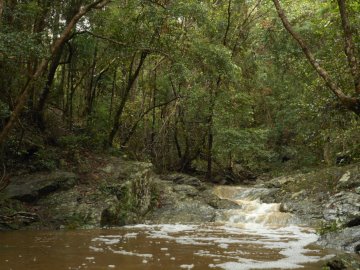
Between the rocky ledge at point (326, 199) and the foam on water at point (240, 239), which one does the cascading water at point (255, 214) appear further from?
the rocky ledge at point (326, 199)

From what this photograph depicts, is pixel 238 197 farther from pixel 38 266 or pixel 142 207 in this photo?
pixel 38 266

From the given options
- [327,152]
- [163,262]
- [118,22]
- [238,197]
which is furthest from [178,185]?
[163,262]

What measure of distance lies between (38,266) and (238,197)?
42.7ft

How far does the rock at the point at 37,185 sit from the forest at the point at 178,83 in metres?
0.50

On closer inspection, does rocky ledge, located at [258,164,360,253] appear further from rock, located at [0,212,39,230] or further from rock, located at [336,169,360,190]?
rock, located at [0,212,39,230]

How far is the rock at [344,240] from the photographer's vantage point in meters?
8.52

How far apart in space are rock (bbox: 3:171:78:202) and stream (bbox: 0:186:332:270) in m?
1.86

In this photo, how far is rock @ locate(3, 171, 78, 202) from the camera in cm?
1191

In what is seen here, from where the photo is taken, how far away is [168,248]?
8469 millimetres

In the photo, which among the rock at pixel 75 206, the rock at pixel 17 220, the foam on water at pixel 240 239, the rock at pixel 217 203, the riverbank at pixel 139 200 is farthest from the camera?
the rock at pixel 217 203

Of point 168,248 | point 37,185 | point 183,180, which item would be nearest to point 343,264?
point 168,248

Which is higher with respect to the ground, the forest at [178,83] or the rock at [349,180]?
the forest at [178,83]

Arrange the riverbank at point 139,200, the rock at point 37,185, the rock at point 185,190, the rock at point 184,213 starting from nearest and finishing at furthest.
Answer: the riverbank at point 139,200, the rock at point 37,185, the rock at point 184,213, the rock at point 185,190

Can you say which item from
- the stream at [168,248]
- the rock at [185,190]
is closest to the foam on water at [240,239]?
the stream at [168,248]
